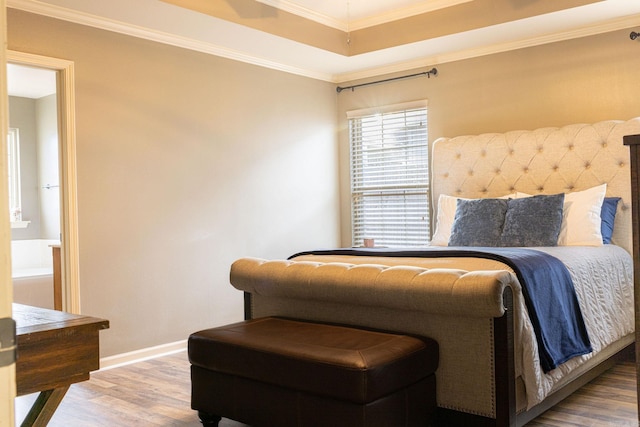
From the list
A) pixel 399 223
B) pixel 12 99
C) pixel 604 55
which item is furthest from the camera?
pixel 12 99

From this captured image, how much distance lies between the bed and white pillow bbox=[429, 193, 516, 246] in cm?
1

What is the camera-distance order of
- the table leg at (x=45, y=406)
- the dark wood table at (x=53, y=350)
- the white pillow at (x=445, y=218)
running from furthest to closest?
the white pillow at (x=445, y=218)
the table leg at (x=45, y=406)
the dark wood table at (x=53, y=350)

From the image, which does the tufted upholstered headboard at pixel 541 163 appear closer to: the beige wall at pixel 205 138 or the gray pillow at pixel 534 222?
the beige wall at pixel 205 138

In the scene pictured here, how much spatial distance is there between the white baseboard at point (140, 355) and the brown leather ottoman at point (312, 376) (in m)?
1.42

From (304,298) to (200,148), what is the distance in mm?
2064

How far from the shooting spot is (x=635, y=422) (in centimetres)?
269

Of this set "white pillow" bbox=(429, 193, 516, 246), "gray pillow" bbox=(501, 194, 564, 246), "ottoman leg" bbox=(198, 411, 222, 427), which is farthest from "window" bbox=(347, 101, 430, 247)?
"ottoman leg" bbox=(198, 411, 222, 427)

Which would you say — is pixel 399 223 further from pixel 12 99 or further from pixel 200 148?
pixel 12 99

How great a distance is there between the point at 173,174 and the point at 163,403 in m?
1.81

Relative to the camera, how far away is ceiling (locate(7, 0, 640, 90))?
153 inches

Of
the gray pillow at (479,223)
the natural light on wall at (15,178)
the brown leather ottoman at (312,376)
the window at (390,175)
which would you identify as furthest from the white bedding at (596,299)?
the natural light on wall at (15,178)

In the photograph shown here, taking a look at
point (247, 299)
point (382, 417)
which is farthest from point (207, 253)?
point (382, 417)

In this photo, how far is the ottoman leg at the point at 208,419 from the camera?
2.73 meters

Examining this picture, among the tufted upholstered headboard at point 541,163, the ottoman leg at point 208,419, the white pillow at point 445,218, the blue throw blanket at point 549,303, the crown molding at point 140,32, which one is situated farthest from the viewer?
the white pillow at point 445,218
